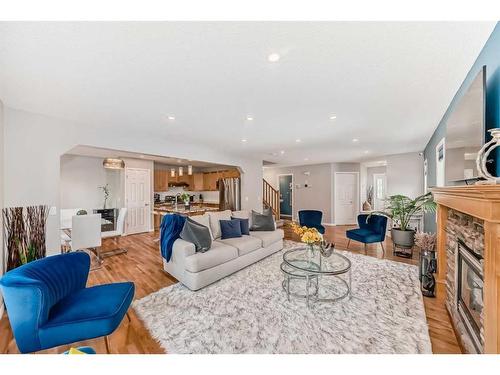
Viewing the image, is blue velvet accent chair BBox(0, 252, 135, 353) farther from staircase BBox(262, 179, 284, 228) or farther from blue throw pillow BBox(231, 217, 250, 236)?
staircase BBox(262, 179, 284, 228)

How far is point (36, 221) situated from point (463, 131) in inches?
186

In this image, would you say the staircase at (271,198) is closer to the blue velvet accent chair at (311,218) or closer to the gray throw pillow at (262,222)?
the blue velvet accent chair at (311,218)

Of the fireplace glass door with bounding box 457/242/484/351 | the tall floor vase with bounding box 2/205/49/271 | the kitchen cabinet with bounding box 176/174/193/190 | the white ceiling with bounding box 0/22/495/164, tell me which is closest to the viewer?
the white ceiling with bounding box 0/22/495/164

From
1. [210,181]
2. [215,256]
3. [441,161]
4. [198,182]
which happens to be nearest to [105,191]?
[198,182]

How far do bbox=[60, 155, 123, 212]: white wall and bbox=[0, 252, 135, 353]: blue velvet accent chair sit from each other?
4.68 meters

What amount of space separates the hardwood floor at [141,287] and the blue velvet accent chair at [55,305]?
40 centimetres

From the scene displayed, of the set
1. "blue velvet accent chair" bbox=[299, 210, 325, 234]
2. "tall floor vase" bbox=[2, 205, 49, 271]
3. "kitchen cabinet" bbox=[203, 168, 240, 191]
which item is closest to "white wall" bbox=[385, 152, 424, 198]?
"blue velvet accent chair" bbox=[299, 210, 325, 234]

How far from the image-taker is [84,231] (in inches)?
140

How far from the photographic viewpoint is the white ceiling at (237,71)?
132cm

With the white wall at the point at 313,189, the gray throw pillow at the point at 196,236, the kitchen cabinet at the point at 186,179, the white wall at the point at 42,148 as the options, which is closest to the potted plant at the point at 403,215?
the gray throw pillow at the point at 196,236

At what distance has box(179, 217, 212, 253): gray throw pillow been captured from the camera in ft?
9.68

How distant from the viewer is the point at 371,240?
13.6 ft

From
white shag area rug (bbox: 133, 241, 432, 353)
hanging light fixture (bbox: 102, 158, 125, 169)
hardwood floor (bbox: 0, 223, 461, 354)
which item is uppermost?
hanging light fixture (bbox: 102, 158, 125, 169)
